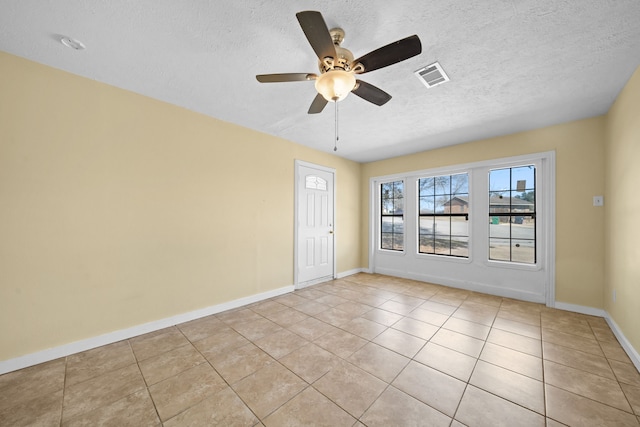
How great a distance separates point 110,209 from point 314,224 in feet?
9.73

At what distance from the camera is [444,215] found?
177 inches

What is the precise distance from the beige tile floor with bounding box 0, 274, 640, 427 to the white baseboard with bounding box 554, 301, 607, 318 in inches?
8.1

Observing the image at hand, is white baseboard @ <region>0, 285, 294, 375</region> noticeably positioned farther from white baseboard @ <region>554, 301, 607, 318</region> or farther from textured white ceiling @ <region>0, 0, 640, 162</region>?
white baseboard @ <region>554, 301, 607, 318</region>

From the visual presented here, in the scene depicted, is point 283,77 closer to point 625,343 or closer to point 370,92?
point 370,92

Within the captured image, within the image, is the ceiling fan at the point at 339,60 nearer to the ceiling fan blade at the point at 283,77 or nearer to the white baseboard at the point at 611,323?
the ceiling fan blade at the point at 283,77

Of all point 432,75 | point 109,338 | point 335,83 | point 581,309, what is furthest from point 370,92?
point 581,309

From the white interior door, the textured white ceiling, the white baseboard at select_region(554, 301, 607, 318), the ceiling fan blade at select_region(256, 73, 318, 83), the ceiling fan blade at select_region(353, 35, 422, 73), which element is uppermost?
the textured white ceiling

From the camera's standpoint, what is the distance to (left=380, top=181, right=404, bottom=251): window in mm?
5125

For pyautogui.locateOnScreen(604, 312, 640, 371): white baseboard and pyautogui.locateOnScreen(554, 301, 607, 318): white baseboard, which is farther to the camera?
pyautogui.locateOnScreen(554, 301, 607, 318): white baseboard

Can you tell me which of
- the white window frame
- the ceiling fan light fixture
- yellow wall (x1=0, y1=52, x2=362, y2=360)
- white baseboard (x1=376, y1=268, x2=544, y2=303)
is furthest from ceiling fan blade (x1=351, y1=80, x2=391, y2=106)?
white baseboard (x1=376, y1=268, x2=544, y2=303)

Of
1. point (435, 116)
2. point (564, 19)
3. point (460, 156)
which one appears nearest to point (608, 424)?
point (564, 19)

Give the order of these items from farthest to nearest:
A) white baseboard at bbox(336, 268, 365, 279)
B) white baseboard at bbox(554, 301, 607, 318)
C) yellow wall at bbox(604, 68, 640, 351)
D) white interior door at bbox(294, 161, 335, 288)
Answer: white baseboard at bbox(336, 268, 365, 279) < white interior door at bbox(294, 161, 335, 288) < white baseboard at bbox(554, 301, 607, 318) < yellow wall at bbox(604, 68, 640, 351)

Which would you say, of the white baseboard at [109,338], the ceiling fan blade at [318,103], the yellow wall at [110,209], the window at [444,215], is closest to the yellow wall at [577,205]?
the window at [444,215]

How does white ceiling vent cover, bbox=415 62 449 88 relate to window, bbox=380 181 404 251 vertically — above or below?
above
